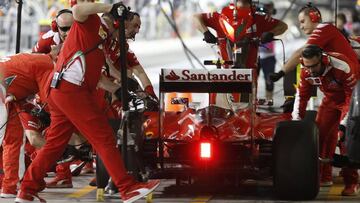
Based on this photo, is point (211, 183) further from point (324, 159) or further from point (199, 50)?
point (199, 50)

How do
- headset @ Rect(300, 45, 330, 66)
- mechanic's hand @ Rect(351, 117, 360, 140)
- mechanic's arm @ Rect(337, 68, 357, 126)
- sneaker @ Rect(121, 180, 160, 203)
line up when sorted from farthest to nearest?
mechanic's arm @ Rect(337, 68, 357, 126)
headset @ Rect(300, 45, 330, 66)
mechanic's hand @ Rect(351, 117, 360, 140)
sneaker @ Rect(121, 180, 160, 203)

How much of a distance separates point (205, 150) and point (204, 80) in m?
0.69

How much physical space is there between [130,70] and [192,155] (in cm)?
211

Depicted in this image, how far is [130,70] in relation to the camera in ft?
38.1

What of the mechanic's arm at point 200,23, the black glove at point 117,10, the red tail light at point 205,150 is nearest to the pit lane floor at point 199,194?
the red tail light at point 205,150

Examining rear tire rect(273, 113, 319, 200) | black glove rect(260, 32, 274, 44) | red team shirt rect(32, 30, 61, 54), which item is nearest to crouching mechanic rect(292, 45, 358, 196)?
rear tire rect(273, 113, 319, 200)

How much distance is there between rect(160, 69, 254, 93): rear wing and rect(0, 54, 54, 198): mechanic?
3.54 feet

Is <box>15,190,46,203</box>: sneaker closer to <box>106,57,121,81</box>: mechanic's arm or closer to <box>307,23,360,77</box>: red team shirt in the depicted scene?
<box>106,57,121,81</box>: mechanic's arm

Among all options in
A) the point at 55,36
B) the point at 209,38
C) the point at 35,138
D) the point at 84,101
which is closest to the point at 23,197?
the point at 84,101

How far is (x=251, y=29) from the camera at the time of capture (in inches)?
489

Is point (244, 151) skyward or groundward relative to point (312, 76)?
groundward

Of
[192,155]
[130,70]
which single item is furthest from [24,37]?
[192,155]

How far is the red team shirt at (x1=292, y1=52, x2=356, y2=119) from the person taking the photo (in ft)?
34.2

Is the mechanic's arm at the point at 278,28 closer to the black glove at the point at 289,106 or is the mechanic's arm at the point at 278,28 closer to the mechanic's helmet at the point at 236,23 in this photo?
the mechanic's helmet at the point at 236,23
